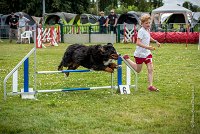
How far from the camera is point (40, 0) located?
45.8 m

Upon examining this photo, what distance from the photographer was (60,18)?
3700 cm

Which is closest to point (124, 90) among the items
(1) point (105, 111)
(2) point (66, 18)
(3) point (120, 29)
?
(1) point (105, 111)

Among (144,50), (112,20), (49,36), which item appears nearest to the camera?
(144,50)

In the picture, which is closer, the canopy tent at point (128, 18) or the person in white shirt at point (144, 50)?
the person in white shirt at point (144, 50)

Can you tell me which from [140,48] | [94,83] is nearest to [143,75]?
[94,83]

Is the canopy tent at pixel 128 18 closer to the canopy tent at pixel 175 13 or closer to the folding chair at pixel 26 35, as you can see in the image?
the canopy tent at pixel 175 13

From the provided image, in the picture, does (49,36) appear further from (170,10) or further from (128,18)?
(170,10)

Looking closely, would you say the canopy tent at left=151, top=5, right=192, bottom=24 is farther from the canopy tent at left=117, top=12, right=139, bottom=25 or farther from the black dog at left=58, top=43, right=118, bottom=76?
the black dog at left=58, top=43, right=118, bottom=76

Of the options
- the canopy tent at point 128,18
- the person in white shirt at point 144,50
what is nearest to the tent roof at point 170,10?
the canopy tent at point 128,18

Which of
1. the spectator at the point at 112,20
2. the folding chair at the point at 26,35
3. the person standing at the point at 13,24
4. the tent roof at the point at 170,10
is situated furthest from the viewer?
the tent roof at the point at 170,10

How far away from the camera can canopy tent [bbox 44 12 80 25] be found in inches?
1442

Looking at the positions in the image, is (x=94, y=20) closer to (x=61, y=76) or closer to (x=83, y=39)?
(x=83, y=39)

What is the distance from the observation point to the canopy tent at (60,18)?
36622 millimetres

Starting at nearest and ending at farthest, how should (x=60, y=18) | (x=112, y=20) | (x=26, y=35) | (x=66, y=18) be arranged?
(x=112, y=20), (x=26, y=35), (x=60, y=18), (x=66, y=18)
